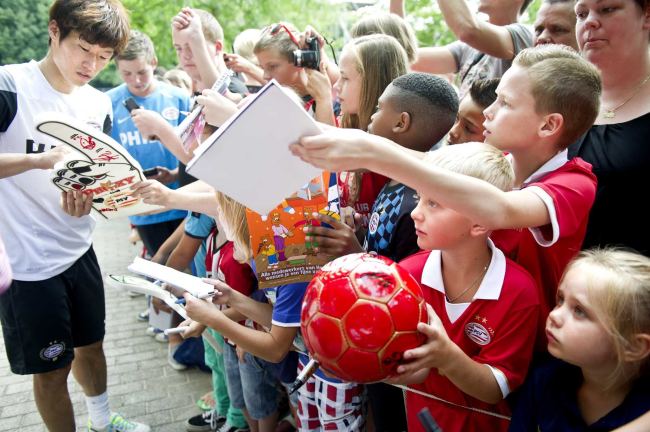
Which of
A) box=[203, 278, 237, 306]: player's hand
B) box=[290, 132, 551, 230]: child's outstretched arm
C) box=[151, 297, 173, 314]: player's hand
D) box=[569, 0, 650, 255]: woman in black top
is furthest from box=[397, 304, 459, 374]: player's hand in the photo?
box=[151, 297, 173, 314]: player's hand

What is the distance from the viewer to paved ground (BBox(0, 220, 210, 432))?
3.48 meters

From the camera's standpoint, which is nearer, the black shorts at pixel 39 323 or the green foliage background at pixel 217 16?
the black shorts at pixel 39 323

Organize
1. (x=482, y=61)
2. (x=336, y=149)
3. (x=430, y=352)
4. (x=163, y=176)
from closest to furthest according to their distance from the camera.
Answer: (x=336, y=149) → (x=430, y=352) → (x=482, y=61) → (x=163, y=176)

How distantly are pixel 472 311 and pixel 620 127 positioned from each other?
104 centimetres

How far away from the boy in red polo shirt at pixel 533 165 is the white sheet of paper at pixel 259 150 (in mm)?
61

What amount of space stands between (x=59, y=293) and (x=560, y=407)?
8.91ft

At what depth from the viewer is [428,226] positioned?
1573 mm

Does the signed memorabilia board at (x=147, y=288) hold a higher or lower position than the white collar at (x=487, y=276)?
lower

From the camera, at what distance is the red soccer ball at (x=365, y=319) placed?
1.31 meters

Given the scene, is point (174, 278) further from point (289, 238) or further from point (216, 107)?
point (216, 107)

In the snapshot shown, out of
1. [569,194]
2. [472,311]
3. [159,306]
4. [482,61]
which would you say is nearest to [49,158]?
[159,306]

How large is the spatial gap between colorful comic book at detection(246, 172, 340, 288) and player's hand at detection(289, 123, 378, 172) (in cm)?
53

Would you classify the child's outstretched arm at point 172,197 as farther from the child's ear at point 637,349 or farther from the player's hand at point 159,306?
the child's ear at point 637,349

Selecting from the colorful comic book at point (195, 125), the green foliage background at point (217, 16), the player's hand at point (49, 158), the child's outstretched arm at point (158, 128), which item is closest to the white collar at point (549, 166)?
the colorful comic book at point (195, 125)
